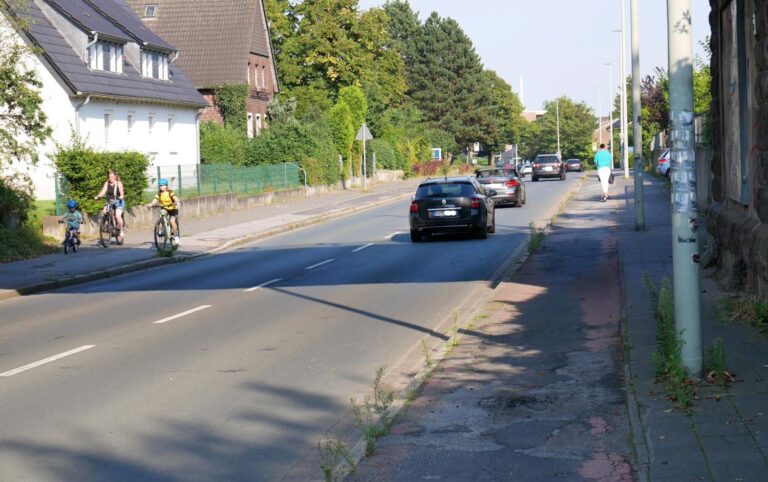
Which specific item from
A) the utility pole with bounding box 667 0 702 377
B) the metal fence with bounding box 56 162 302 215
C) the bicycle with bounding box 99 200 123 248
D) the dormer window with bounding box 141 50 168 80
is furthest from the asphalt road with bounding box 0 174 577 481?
the dormer window with bounding box 141 50 168 80

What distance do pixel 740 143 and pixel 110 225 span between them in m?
18.4

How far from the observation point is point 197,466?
722 centimetres

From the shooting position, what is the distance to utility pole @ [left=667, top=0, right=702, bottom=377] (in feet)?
28.0

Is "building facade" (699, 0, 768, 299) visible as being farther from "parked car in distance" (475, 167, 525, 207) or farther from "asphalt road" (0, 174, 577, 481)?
"parked car in distance" (475, 167, 525, 207)

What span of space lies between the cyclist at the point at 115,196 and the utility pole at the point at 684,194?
71.5 feet

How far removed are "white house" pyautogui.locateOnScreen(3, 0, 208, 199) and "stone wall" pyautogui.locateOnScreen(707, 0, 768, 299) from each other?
2941cm

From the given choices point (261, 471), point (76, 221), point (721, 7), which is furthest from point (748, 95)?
point (76, 221)

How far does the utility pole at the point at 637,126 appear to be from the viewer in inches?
1021

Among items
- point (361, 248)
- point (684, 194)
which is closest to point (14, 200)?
point (361, 248)

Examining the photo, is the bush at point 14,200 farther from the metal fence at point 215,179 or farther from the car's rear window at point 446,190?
the car's rear window at point 446,190

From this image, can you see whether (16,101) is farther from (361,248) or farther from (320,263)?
(361,248)

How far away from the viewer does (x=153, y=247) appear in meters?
28.3

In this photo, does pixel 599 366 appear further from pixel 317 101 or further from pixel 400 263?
pixel 317 101

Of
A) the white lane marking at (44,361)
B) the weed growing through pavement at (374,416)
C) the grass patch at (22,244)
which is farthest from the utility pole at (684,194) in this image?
the grass patch at (22,244)
